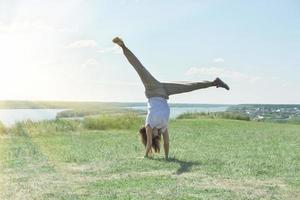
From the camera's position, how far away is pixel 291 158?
12602 millimetres

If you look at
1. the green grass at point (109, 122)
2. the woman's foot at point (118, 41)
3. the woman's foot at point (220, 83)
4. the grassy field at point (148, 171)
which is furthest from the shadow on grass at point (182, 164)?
the green grass at point (109, 122)

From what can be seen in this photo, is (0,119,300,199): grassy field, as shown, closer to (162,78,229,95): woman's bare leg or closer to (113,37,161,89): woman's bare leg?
(162,78,229,95): woman's bare leg

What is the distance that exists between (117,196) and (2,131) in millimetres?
16026

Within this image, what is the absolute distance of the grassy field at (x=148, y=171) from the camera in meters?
8.38

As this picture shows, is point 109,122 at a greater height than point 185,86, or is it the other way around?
point 185,86

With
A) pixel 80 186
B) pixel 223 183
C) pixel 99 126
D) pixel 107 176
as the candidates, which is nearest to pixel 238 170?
pixel 223 183

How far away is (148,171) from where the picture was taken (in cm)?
1052

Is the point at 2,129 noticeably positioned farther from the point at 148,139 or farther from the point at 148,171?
the point at 148,171

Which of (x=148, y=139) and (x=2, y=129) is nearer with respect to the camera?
(x=148, y=139)

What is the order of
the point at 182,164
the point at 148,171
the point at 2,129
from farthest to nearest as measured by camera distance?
the point at 2,129 → the point at 182,164 → the point at 148,171

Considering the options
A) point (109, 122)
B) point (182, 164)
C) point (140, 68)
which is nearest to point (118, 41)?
point (140, 68)

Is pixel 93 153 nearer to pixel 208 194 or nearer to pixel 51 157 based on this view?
pixel 51 157

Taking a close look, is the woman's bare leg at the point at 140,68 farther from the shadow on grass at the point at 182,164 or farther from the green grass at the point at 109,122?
the green grass at the point at 109,122

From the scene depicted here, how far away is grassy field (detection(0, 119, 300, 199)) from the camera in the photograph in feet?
27.5
